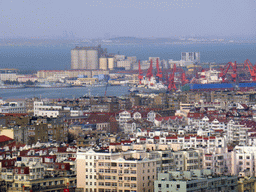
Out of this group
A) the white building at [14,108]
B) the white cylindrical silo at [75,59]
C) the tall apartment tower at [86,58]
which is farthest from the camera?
the white cylindrical silo at [75,59]

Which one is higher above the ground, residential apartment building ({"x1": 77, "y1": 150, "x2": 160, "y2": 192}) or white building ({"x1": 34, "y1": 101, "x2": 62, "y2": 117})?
residential apartment building ({"x1": 77, "y1": 150, "x2": 160, "y2": 192})

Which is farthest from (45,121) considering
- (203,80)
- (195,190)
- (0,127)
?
(203,80)

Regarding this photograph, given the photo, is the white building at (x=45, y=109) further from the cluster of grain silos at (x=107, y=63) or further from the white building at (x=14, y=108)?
the cluster of grain silos at (x=107, y=63)

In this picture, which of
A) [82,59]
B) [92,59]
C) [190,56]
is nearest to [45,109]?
[92,59]

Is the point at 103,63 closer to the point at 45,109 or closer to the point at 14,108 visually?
the point at 14,108

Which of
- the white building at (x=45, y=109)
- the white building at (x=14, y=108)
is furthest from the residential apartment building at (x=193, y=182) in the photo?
the white building at (x=14, y=108)

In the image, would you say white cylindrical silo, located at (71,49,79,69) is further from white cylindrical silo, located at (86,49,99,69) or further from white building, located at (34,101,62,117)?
white building, located at (34,101,62,117)

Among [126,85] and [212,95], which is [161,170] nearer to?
[212,95]

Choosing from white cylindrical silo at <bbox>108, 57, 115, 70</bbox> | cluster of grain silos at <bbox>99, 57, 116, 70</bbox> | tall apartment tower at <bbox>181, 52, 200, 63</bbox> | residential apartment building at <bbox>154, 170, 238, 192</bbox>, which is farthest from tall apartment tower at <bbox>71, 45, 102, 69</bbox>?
residential apartment building at <bbox>154, 170, 238, 192</bbox>
